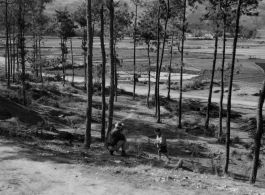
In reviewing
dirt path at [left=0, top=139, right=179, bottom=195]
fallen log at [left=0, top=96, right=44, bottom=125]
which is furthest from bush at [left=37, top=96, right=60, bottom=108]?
dirt path at [left=0, top=139, right=179, bottom=195]

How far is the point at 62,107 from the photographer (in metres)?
31.7

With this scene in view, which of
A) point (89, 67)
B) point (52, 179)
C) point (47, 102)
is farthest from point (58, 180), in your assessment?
point (47, 102)

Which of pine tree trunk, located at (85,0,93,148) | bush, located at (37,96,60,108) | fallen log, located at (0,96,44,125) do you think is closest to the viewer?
pine tree trunk, located at (85,0,93,148)

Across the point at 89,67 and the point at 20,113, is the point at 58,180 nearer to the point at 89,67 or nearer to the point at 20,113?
the point at 89,67

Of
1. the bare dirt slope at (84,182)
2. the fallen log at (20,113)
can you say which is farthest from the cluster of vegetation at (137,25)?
the bare dirt slope at (84,182)

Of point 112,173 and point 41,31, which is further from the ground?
point 41,31

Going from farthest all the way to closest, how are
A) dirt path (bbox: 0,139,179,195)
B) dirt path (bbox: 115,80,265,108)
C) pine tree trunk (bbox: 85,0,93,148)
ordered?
dirt path (bbox: 115,80,265,108) → pine tree trunk (bbox: 85,0,93,148) → dirt path (bbox: 0,139,179,195)

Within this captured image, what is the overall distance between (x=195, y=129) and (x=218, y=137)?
Result: 4.00 m

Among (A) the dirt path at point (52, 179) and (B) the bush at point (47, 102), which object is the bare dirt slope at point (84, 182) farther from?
(B) the bush at point (47, 102)

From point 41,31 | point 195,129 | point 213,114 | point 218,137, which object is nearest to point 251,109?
point 213,114

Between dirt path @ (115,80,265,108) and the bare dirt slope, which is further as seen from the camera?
dirt path @ (115,80,265,108)

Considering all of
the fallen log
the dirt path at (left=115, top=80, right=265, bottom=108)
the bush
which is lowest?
the dirt path at (left=115, top=80, right=265, bottom=108)

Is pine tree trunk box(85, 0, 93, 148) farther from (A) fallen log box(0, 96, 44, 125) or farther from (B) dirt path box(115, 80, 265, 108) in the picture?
(B) dirt path box(115, 80, 265, 108)

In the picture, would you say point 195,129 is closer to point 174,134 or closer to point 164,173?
point 174,134
